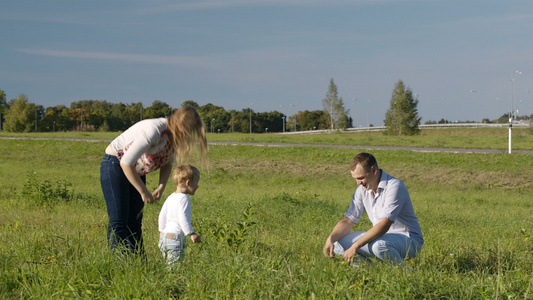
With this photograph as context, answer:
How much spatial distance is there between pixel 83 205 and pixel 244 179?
10.7 m

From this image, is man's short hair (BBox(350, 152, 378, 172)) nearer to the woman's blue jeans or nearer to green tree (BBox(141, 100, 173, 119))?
the woman's blue jeans

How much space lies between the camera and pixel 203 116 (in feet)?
292

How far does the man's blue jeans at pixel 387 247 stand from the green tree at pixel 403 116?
71.0 m

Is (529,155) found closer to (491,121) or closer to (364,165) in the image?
(364,165)

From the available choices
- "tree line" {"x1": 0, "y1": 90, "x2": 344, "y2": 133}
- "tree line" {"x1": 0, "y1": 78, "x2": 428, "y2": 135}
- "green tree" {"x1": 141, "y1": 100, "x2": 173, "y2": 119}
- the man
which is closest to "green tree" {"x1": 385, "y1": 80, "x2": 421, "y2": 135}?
"tree line" {"x1": 0, "y1": 78, "x2": 428, "y2": 135}

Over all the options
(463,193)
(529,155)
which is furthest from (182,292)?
(529,155)

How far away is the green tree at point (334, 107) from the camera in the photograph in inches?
3612

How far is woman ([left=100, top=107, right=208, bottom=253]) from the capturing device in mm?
5480

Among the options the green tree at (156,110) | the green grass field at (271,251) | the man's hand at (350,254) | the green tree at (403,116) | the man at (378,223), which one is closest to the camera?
the green grass field at (271,251)

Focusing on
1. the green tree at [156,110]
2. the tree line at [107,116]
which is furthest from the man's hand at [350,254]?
the green tree at [156,110]

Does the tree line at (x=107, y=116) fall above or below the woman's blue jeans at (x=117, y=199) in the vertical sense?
above

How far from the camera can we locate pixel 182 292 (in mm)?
4516

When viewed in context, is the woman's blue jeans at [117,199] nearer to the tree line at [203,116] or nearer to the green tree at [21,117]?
the tree line at [203,116]

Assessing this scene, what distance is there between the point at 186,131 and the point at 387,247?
2251mm
